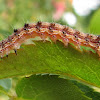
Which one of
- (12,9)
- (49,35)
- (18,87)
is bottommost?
(18,87)

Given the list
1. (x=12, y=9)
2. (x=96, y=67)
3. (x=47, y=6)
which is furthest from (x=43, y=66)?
(x=47, y=6)

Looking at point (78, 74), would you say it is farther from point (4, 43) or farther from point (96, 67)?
point (4, 43)

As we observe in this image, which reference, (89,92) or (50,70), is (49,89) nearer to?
(50,70)

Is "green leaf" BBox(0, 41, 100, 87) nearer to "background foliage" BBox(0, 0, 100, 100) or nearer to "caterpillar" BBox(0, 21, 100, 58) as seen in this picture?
"background foliage" BBox(0, 0, 100, 100)

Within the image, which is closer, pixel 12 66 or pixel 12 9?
pixel 12 66

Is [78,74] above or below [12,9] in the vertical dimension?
below

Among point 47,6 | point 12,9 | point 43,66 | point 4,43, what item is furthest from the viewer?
point 47,6

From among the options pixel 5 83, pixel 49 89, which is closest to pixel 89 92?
pixel 49 89
